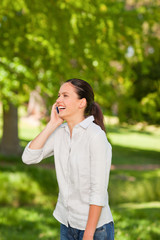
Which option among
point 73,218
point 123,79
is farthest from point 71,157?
point 123,79

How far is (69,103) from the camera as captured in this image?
245cm

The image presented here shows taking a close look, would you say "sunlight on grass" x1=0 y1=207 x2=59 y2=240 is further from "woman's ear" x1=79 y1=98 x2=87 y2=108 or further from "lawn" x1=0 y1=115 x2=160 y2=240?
"woman's ear" x1=79 y1=98 x2=87 y2=108

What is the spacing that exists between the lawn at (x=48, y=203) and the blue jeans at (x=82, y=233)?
120 inches

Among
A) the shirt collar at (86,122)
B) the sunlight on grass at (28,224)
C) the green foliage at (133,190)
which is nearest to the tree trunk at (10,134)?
the green foliage at (133,190)

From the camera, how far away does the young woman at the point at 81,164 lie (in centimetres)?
229

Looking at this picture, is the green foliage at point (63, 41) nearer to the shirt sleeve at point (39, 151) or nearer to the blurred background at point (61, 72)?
the blurred background at point (61, 72)

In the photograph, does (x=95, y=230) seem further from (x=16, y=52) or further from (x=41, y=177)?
(x=16, y=52)

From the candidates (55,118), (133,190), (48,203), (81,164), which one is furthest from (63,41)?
(81,164)

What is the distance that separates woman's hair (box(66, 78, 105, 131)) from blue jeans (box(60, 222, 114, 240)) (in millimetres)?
687

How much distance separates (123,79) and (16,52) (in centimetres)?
361

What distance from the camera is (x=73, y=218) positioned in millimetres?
2410

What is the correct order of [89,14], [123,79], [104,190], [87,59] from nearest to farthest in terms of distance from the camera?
[104,190], [89,14], [87,59], [123,79]

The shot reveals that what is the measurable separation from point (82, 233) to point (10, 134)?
44.8 ft

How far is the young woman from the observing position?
2.29 m
